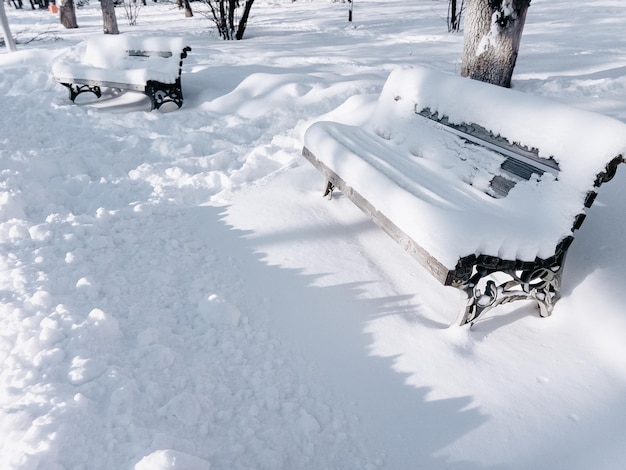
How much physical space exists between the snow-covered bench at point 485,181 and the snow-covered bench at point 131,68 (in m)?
3.43

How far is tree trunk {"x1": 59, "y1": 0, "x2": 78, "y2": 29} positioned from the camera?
14.2 m

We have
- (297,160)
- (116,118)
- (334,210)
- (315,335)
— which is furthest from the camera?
(116,118)

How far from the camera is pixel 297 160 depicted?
4.41 metres

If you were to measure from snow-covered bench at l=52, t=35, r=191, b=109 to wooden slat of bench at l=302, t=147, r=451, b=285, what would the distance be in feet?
11.9

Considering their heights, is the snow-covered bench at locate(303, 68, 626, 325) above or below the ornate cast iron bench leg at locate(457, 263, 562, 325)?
above

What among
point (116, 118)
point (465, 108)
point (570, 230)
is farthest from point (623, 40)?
point (116, 118)

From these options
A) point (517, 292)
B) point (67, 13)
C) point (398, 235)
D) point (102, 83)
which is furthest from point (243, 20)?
point (517, 292)

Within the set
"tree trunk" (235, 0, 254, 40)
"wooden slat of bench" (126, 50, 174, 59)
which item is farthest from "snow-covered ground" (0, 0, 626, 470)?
"tree trunk" (235, 0, 254, 40)

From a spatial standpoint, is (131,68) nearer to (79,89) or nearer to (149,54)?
(149,54)

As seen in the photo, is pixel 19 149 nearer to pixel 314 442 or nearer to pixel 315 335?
pixel 315 335

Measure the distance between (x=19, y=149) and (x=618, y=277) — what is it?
17.7 feet

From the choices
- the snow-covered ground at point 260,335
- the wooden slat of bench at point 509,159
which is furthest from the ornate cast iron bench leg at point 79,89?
the wooden slat of bench at point 509,159

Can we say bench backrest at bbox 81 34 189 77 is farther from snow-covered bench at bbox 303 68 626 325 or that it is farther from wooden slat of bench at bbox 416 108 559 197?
wooden slat of bench at bbox 416 108 559 197

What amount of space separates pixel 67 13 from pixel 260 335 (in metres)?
16.2
